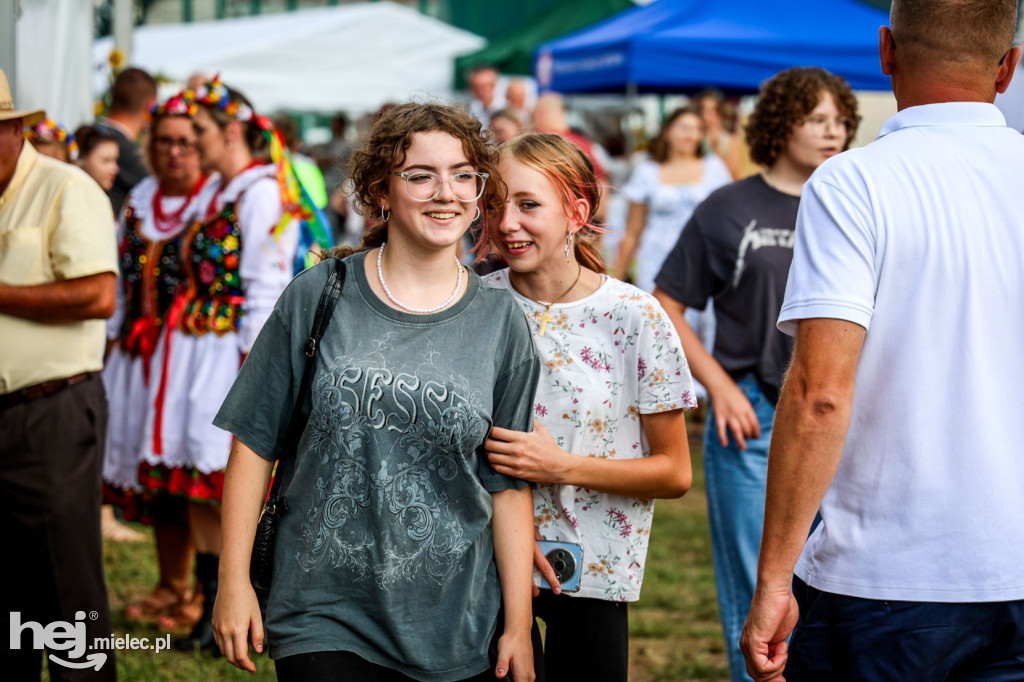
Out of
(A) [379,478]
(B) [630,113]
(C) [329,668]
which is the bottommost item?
(C) [329,668]

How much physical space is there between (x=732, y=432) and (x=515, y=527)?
1.40 metres

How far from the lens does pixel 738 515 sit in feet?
12.0

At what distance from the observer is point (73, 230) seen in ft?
10.9

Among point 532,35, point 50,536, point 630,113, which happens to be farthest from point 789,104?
point 532,35

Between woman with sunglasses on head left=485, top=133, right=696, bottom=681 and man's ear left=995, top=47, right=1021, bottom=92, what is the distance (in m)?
0.90

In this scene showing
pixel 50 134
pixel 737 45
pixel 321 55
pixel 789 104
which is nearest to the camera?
pixel 789 104

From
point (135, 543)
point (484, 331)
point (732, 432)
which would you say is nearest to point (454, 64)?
point (135, 543)

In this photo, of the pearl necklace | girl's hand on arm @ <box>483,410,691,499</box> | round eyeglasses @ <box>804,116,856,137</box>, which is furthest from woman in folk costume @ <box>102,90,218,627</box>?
girl's hand on arm @ <box>483,410,691,499</box>

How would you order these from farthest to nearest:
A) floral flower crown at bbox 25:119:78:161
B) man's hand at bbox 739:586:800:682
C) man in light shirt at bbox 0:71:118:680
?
floral flower crown at bbox 25:119:78:161, man in light shirt at bbox 0:71:118:680, man's hand at bbox 739:586:800:682

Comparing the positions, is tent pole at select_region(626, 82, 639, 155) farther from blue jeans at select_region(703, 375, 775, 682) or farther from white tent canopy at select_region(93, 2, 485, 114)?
blue jeans at select_region(703, 375, 775, 682)

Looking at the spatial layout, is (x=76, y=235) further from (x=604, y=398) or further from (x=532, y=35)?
(x=532, y=35)

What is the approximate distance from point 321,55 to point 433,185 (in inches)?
488

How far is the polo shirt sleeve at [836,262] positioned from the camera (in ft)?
6.54

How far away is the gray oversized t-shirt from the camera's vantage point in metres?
2.27
